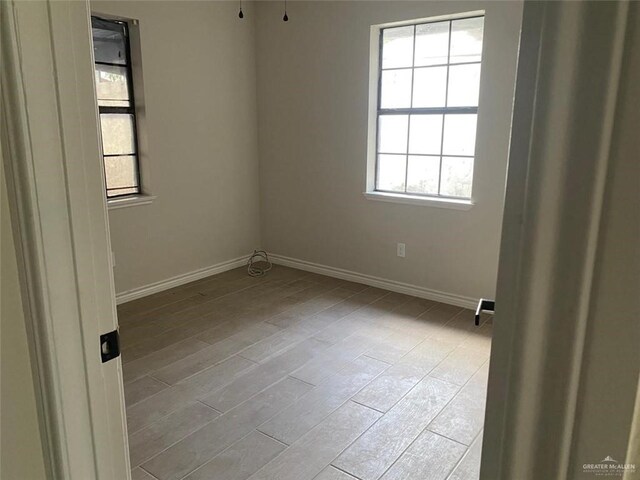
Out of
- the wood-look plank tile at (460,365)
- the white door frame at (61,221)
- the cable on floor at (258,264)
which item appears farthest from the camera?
the cable on floor at (258,264)

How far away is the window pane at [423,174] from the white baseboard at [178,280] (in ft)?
6.40

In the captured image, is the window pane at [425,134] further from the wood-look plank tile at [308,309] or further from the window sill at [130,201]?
the window sill at [130,201]

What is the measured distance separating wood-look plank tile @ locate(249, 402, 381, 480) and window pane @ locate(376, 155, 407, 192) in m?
2.23

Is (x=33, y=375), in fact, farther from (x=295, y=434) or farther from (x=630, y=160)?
(x=295, y=434)

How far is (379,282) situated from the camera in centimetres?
448

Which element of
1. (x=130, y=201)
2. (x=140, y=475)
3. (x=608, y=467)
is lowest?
(x=140, y=475)

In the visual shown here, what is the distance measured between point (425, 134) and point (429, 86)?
0.38 metres

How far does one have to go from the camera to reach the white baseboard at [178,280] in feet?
13.4

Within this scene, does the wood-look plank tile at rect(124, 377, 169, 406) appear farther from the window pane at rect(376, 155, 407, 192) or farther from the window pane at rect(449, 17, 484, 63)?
the window pane at rect(449, 17, 484, 63)

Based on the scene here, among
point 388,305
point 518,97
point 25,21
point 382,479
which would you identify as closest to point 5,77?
point 25,21

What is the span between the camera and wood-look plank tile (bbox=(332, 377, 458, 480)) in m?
2.16

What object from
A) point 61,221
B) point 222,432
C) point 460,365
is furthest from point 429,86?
point 61,221

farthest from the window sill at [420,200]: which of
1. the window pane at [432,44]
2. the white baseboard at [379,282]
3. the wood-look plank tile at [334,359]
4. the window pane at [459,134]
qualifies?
the wood-look plank tile at [334,359]

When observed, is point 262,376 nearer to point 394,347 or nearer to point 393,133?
point 394,347
